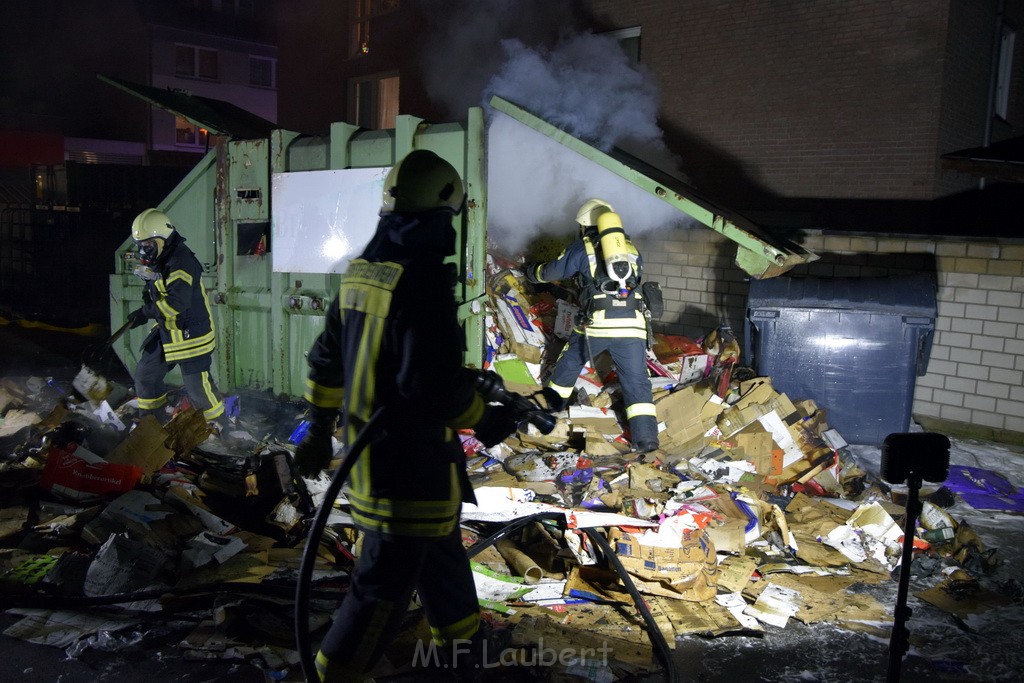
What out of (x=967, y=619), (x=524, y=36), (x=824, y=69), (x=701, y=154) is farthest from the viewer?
(x=524, y=36)

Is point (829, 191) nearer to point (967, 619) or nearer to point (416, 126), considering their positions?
point (416, 126)

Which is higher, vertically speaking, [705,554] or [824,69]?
[824,69]

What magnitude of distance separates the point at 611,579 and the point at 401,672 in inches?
46.4

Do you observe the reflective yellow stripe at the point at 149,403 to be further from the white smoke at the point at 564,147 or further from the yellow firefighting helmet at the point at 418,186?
the yellow firefighting helmet at the point at 418,186

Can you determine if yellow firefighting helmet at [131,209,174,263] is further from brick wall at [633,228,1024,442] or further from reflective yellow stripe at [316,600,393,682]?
brick wall at [633,228,1024,442]

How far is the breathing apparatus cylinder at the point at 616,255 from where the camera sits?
5141 mm

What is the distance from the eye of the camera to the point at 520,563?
3678 mm

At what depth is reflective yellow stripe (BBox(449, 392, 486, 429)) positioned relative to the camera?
7.74 feet

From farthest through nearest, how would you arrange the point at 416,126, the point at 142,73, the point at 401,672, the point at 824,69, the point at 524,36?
the point at 142,73, the point at 524,36, the point at 824,69, the point at 416,126, the point at 401,672

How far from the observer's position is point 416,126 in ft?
17.3

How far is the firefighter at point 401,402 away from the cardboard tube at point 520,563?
1.21 m

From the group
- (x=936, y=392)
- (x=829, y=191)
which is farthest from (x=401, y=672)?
(x=829, y=191)

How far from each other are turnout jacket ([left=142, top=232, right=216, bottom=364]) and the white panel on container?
26.6 inches

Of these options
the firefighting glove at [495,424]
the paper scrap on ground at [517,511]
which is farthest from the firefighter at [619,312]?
the firefighting glove at [495,424]
